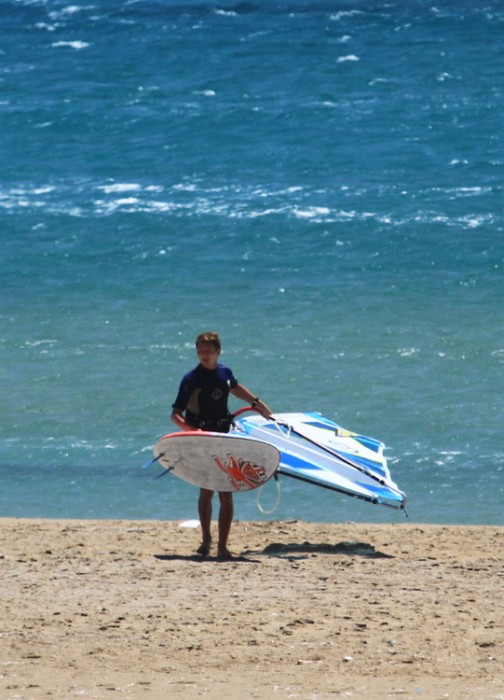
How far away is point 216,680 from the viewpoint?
745 centimetres

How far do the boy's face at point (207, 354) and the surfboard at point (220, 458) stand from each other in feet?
1.59

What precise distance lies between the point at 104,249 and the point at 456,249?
18.6ft

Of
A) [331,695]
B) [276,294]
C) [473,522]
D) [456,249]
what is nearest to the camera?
[331,695]

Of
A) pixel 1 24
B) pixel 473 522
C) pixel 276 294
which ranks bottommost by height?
pixel 473 522

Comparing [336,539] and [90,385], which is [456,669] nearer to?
[336,539]

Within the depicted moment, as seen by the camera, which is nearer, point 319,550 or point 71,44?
point 319,550

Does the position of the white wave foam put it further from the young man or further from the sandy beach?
the young man

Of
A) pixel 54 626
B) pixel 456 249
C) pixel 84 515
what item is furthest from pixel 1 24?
pixel 54 626

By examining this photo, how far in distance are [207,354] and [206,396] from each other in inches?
14.5

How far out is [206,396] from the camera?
10125mm

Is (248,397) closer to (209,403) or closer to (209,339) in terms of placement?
(209,403)

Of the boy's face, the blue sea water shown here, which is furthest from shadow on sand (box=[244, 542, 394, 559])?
the blue sea water

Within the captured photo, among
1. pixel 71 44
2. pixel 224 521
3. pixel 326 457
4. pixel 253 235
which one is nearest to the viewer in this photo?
pixel 224 521

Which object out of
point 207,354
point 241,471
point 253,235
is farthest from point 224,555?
point 253,235
